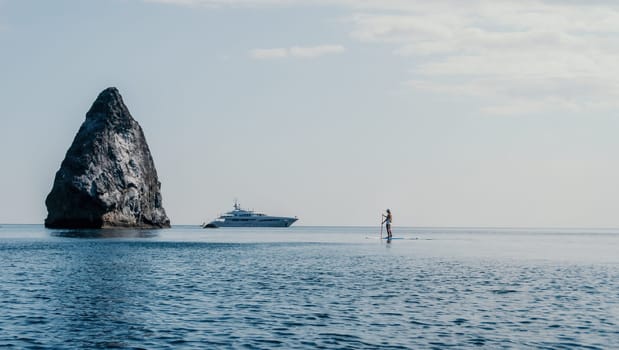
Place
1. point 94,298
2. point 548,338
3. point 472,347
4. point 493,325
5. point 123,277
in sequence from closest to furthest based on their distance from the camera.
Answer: point 472,347
point 548,338
point 493,325
point 94,298
point 123,277

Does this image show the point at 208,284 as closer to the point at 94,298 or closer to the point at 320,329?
the point at 94,298

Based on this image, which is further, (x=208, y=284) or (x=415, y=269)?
(x=415, y=269)

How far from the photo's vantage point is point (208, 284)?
4659 centimetres

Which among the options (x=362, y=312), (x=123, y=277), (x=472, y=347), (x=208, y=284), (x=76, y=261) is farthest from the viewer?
(x=76, y=261)

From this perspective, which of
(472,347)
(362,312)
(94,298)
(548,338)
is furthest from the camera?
(94,298)

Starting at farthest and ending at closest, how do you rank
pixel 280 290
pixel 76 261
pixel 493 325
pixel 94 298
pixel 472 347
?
pixel 76 261
pixel 280 290
pixel 94 298
pixel 493 325
pixel 472 347

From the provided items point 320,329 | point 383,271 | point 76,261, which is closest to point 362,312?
point 320,329

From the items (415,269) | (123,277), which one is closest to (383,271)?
(415,269)

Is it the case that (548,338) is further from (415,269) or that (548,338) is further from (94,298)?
(415,269)

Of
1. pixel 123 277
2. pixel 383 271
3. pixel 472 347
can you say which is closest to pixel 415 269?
pixel 383 271

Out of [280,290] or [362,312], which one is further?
[280,290]

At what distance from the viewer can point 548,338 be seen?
27469 millimetres

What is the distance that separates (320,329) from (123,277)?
2676 cm

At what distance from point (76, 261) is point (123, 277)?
1895 centimetres
